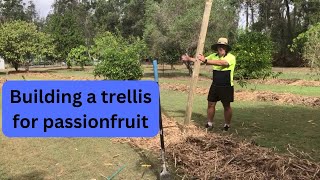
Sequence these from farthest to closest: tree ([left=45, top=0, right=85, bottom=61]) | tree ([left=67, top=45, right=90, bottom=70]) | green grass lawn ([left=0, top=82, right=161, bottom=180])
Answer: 1. tree ([left=45, top=0, right=85, bottom=61])
2. tree ([left=67, top=45, right=90, bottom=70])
3. green grass lawn ([left=0, top=82, right=161, bottom=180])

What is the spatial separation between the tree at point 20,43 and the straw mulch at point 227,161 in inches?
1262

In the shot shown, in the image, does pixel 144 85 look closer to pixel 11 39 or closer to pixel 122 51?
pixel 122 51

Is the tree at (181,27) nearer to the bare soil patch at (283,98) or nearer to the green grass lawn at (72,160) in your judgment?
the bare soil patch at (283,98)

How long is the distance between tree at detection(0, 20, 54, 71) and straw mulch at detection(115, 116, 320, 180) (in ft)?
105

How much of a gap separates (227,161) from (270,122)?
14.0 ft

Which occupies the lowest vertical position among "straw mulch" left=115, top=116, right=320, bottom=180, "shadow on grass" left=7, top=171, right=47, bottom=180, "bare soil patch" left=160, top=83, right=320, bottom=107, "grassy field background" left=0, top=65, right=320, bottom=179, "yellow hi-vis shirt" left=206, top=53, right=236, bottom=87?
"shadow on grass" left=7, top=171, right=47, bottom=180

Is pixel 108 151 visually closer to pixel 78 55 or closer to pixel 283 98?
pixel 283 98

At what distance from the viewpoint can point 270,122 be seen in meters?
8.82

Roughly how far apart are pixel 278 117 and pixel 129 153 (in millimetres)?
4965

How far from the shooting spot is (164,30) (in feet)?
95.5

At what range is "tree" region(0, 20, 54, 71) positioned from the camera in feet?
115

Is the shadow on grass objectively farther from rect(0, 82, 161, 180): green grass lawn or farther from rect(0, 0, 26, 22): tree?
rect(0, 0, 26, 22): tree

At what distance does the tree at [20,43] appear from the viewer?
35.2m

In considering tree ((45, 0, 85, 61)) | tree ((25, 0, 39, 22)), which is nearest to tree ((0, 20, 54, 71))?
tree ((45, 0, 85, 61))
